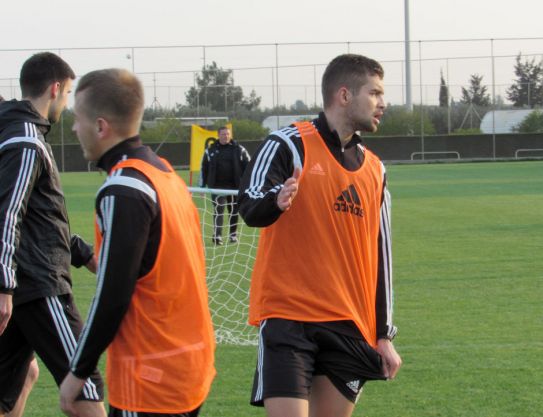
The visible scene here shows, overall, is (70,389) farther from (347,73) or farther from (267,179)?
(347,73)

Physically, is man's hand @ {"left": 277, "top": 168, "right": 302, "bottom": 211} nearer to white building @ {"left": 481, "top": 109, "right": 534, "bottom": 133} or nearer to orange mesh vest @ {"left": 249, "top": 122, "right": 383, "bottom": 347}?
orange mesh vest @ {"left": 249, "top": 122, "right": 383, "bottom": 347}

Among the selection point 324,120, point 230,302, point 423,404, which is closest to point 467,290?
point 230,302

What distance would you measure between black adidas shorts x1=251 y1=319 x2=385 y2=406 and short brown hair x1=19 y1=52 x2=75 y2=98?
1.61 m

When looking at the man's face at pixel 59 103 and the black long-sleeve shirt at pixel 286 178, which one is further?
the man's face at pixel 59 103

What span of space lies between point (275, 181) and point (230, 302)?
573 centimetres

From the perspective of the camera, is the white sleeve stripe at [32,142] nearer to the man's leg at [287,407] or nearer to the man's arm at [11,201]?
the man's arm at [11,201]

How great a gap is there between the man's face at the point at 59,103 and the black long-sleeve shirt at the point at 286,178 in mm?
1162

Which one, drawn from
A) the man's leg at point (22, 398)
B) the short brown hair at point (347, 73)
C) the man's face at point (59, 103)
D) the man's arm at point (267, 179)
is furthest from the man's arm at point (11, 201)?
the short brown hair at point (347, 73)

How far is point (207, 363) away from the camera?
11.1 ft

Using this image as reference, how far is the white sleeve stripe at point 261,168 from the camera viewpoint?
4051 mm

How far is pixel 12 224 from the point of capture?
430cm

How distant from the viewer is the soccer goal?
8.23 meters

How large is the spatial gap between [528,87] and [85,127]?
5292 centimetres

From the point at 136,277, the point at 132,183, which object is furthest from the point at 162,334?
the point at 132,183
